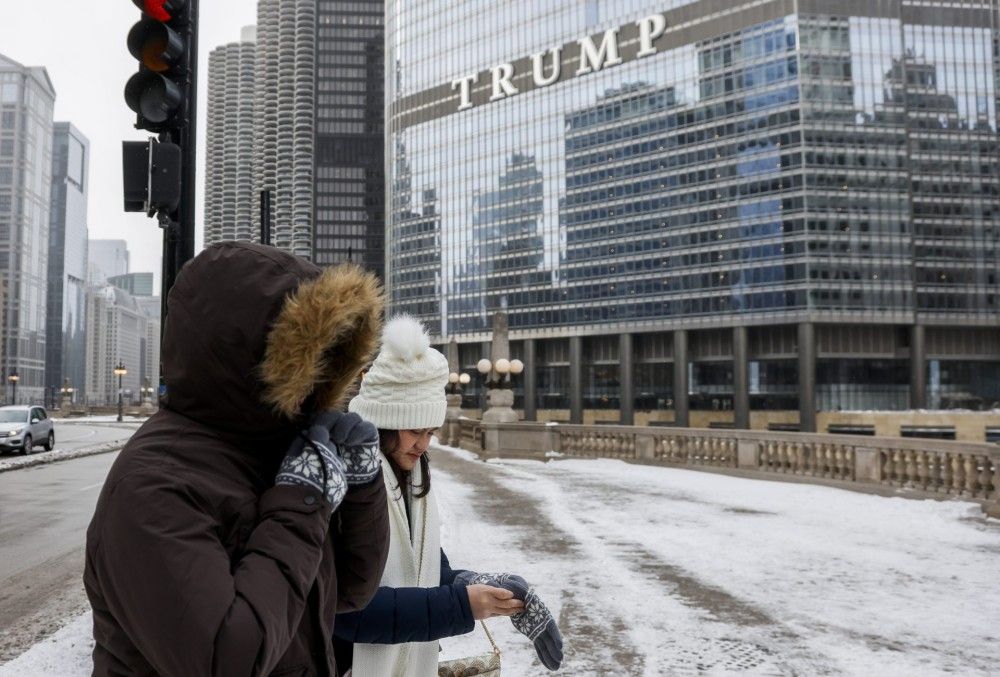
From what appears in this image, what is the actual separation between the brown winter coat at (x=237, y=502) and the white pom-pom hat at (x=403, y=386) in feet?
2.53

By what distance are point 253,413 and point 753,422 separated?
7891 centimetres

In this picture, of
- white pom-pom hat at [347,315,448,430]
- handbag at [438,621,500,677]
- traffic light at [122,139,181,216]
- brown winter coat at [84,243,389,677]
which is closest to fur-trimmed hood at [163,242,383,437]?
brown winter coat at [84,243,389,677]

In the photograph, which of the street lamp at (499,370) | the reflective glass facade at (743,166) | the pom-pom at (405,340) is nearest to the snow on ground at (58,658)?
the pom-pom at (405,340)

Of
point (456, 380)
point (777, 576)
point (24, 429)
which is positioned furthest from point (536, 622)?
point (456, 380)

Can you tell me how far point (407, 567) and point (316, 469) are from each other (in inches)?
43.2

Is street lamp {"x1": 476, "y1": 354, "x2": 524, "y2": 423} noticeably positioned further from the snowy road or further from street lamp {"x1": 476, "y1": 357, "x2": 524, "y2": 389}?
the snowy road

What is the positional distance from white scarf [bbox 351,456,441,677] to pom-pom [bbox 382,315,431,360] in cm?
38

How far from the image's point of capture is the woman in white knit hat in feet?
7.33

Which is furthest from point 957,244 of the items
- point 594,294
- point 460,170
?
point 460,170

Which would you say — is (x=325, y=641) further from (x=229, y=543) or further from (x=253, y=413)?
(x=253, y=413)

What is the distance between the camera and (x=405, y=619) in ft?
7.32

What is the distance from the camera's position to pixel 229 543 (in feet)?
4.79

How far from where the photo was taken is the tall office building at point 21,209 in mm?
159250

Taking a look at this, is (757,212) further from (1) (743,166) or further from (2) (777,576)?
(2) (777,576)
